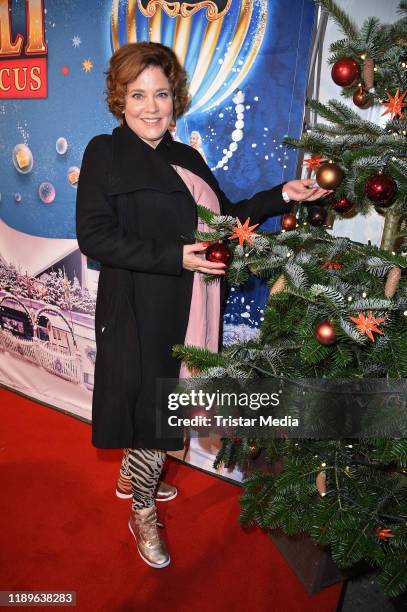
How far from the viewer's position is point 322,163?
4.31ft

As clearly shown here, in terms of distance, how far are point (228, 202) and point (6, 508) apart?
1685 mm

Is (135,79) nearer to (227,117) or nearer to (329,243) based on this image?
(227,117)

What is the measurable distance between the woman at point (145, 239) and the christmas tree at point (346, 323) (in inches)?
10.3

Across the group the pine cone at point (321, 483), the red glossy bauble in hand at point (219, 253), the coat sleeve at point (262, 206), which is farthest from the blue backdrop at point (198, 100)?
the pine cone at point (321, 483)

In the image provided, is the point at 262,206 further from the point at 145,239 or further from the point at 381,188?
the point at 381,188

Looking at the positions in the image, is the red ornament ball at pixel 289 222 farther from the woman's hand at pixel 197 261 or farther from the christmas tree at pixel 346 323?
the woman's hand at pixel 197 261

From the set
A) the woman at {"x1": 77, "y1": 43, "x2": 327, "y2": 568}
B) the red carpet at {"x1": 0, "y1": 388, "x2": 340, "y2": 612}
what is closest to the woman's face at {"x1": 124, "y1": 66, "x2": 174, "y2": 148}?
the woman at {"x1": 77, "y1": 43, "x2": 327, "y2": 568}

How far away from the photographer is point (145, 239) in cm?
158

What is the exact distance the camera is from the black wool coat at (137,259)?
5.16 ft

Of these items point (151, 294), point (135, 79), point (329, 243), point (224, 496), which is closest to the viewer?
point (329, 243)

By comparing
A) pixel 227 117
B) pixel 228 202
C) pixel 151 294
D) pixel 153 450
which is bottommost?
pixel 153 450

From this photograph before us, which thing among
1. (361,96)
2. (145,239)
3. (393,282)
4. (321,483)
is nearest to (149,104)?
(145,239)

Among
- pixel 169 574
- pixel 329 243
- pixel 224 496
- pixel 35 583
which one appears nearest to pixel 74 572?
pixel 35 583

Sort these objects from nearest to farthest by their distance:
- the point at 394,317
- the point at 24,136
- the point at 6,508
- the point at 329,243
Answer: the point at 394,317, the point at 329,243, the point at 6,508, the point at 24,136
